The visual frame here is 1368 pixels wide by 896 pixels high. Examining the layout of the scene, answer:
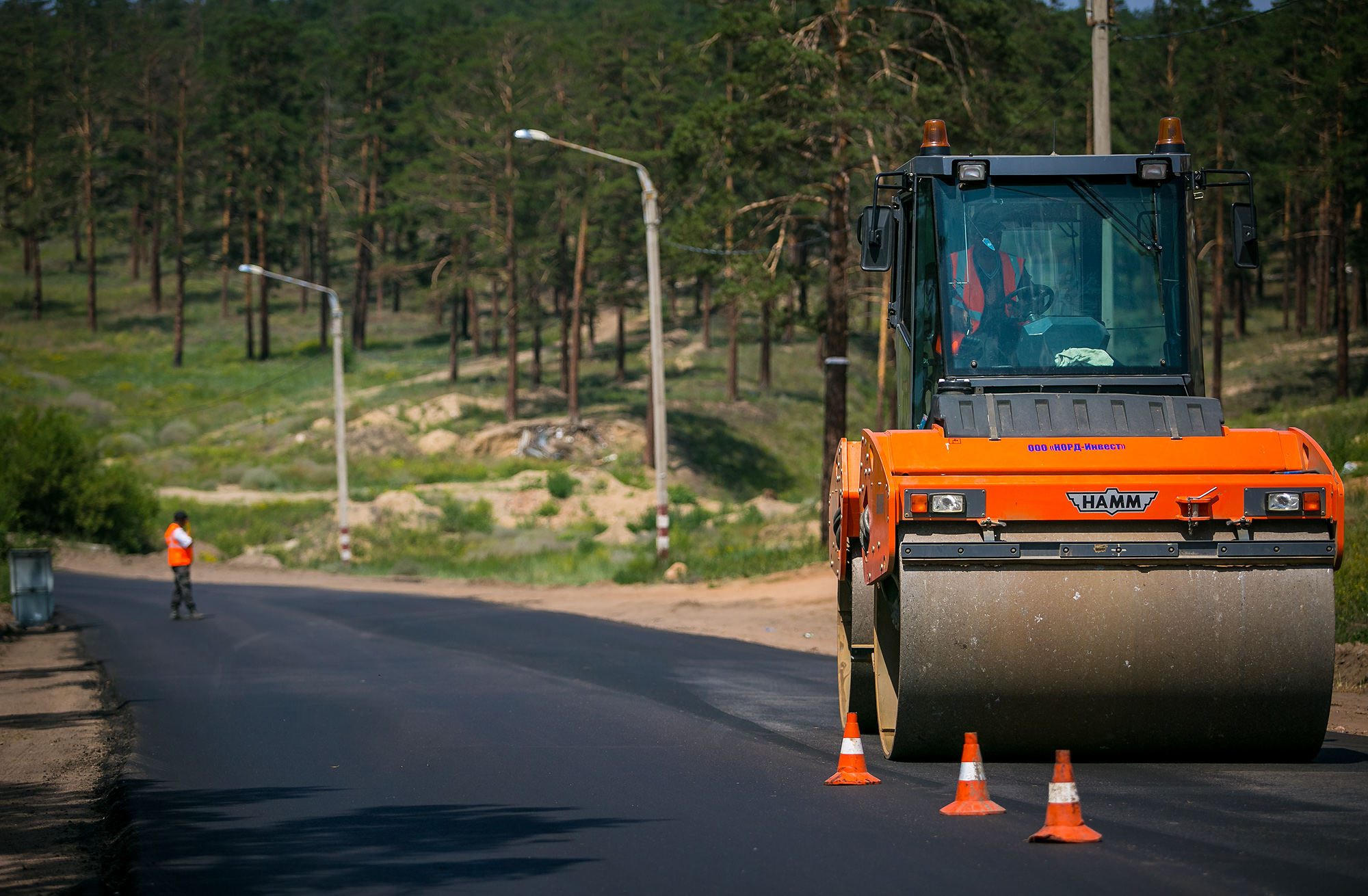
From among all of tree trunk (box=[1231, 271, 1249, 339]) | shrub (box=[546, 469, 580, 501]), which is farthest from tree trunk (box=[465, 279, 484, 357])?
tree trunk (box=[1231, 271, 1249, 339])

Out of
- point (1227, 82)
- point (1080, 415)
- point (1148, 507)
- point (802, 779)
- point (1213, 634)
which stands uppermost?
point (1227, 82)

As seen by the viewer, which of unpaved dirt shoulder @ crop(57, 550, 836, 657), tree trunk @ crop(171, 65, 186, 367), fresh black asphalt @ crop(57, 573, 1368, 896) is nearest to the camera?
fresh black asphalt @ crop(57, 573, 1368, 896)

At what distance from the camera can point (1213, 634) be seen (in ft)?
23.9

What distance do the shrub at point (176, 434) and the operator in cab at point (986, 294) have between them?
6108 cm

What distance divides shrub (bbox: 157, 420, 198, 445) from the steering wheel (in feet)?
201

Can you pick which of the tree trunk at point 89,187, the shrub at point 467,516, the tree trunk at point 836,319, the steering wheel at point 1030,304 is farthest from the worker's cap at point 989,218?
the tree trunk at point 89,187

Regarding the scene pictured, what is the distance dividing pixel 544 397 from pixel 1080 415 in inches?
2263

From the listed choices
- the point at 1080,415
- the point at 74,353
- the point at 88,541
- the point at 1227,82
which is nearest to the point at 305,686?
the point at 1080,415

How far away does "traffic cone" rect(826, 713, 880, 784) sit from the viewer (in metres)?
7.73

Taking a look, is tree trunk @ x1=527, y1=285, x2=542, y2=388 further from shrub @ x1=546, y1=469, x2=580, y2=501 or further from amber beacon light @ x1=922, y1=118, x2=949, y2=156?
amber beacon light @ x1=922, y1=118, x2=949, y2=156

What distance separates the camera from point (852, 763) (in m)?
7.75

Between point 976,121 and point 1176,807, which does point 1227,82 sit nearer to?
point 976,121

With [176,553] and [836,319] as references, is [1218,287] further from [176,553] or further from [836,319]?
[176,553]

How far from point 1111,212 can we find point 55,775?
8.43m
